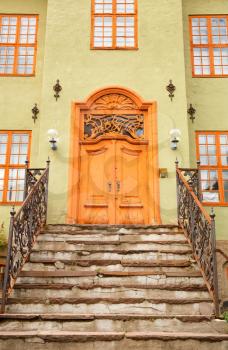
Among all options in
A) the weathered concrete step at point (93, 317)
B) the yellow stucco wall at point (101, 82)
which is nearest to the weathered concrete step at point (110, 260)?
the weathered concrete step at point (93, 317)

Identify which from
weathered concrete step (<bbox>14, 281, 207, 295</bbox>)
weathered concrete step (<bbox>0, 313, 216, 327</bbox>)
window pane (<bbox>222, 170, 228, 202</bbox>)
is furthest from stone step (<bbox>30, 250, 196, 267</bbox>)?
window pane (<bbox>222, 170, 228, 202</bbox>)

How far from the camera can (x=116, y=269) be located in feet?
21.1

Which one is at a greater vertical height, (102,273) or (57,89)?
(57,89)

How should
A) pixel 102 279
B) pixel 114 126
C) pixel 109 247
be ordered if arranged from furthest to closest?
pixel 114 126, pixel 109 247, pixel 102 279

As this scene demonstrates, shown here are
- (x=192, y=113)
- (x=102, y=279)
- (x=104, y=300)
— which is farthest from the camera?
(x=192, y=113)

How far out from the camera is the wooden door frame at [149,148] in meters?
9.18

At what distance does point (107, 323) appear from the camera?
16.9ft

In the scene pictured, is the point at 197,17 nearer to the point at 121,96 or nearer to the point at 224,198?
the point at 121,96

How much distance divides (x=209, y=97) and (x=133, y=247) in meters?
5.47

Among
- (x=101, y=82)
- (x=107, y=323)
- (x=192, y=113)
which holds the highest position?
(x=101, y=82)

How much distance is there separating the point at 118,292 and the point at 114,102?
5.54 meters

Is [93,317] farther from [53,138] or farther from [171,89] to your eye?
[171,89]

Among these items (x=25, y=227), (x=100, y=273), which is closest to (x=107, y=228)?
(x=100, y=273)

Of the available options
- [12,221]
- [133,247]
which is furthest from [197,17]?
[12,221]
